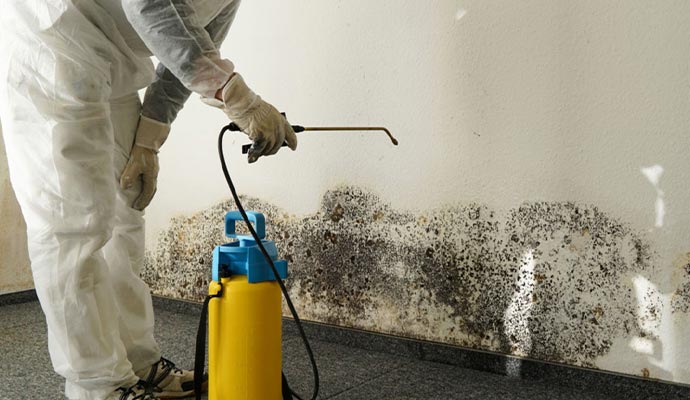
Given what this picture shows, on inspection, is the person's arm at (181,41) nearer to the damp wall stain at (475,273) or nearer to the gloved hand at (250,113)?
the gloved hand at (250,113)

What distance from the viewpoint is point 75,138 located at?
1335mm

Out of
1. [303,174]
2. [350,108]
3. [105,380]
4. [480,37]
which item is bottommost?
[105,380]

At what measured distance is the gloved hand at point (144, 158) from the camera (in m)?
1.60

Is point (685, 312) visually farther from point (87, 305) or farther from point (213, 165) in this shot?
point (213, 165)

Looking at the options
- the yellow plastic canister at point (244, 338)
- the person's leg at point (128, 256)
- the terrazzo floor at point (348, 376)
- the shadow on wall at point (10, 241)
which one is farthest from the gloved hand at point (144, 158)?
the shadow on wall at point (10, 241)

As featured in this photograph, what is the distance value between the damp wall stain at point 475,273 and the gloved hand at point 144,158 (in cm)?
66

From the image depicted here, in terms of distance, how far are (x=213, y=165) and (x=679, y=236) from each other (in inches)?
63.4

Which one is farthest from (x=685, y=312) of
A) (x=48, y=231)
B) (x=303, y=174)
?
(x=48, y=231)

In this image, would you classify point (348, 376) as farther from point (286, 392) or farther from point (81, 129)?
point (81, 129)

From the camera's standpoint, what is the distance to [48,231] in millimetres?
1335

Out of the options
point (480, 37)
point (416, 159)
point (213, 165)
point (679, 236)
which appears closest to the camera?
point (679, 236)

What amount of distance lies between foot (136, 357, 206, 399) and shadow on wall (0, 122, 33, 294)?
137 cm

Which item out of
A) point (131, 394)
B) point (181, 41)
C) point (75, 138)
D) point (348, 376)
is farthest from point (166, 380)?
point (181, 41)

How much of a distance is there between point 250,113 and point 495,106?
0.79 metres
